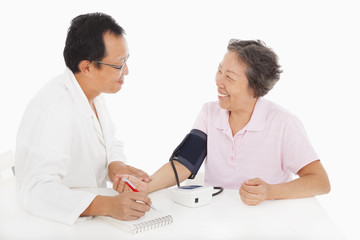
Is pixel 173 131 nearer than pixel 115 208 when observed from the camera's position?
No

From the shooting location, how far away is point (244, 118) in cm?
209

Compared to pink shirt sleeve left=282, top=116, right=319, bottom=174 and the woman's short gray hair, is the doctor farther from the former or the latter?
pink shirt sleeve left=282, top=116, right=319, bottom=174

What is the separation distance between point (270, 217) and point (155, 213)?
42cm

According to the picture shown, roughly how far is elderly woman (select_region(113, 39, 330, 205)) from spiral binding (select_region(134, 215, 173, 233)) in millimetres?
339

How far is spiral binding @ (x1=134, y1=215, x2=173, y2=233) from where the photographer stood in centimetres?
144

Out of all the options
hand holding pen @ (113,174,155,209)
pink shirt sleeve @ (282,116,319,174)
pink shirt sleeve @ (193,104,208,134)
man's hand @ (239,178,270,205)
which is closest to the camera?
man's hand @ (239,178,270,205)

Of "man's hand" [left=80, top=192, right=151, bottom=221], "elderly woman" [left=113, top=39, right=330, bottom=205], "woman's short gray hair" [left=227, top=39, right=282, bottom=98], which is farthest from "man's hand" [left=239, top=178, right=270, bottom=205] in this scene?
"woman's short gray hair" [left=227, top=39, right=282, bottom=98]

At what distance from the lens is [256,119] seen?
2.03 metres

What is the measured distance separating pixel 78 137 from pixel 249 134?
2.62ft

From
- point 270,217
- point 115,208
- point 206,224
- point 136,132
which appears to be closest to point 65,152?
point 115,208

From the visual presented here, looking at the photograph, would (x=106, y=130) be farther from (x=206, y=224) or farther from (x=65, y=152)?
(x=206, y=224)

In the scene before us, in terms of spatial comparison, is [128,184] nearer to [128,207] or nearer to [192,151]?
[128,207]

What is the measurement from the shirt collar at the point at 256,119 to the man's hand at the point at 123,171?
0.44 meters

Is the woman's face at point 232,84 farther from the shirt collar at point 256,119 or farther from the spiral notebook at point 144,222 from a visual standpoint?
the spiral notebook at point 144,222
